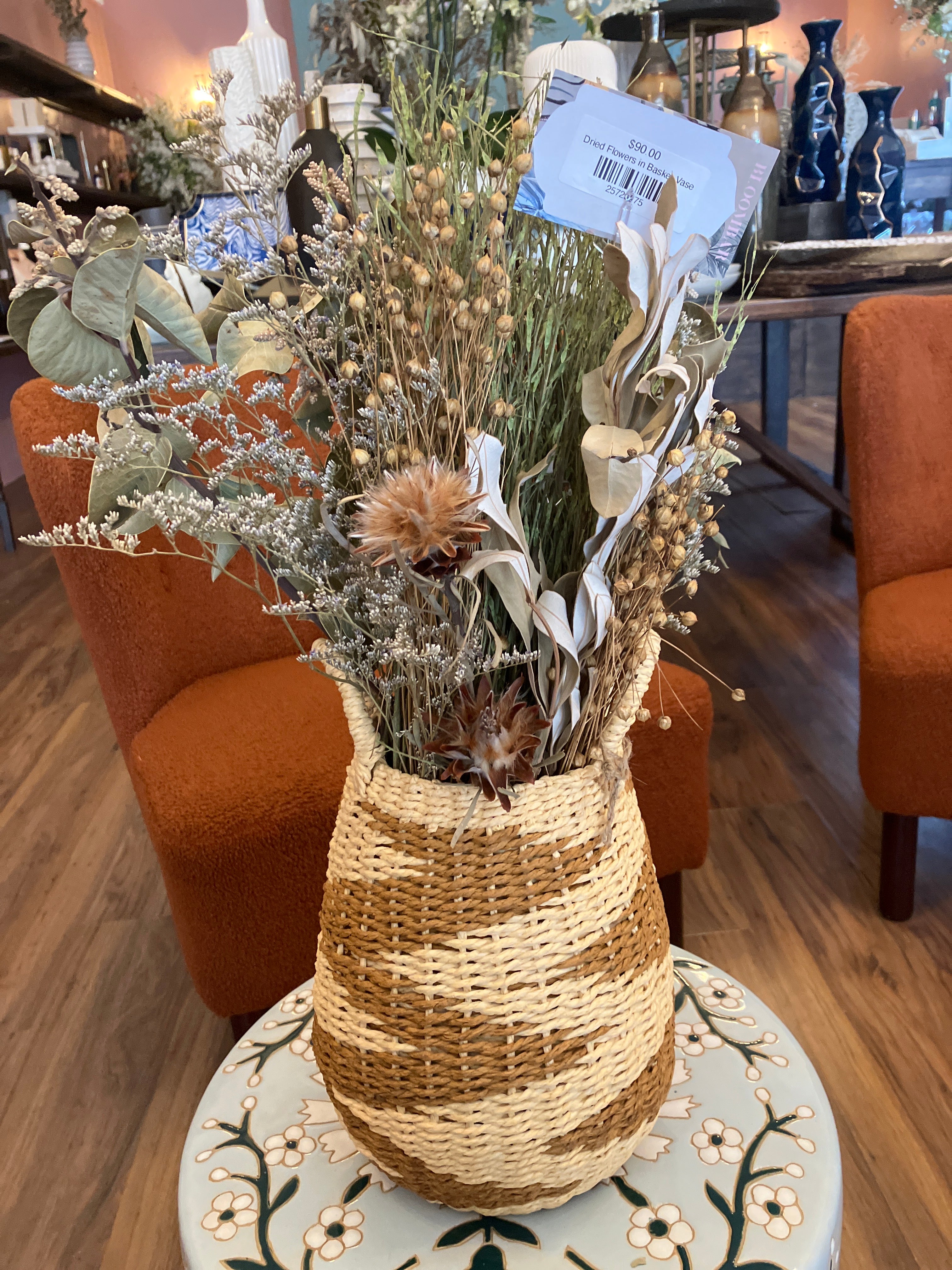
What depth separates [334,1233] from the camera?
0.60 m

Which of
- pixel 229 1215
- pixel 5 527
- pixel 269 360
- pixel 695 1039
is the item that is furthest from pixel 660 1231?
pixel 5 527

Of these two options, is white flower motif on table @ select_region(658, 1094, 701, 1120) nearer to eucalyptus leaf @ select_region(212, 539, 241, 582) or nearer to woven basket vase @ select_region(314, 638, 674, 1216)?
woven basket vase @ select_region(314, 638, 674, 1216)

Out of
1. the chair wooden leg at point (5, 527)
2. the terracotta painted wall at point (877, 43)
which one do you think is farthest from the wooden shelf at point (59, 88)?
the terracotta painted wall at point (877, 43)

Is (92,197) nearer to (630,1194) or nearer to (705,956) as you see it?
(705,956)

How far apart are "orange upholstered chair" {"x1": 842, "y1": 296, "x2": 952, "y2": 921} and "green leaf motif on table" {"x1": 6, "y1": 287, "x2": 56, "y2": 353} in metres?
1.14

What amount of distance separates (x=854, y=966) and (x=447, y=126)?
1.31m

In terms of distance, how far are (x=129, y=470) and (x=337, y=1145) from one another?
18.4 inches

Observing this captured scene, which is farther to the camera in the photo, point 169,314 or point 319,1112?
point 319,1112

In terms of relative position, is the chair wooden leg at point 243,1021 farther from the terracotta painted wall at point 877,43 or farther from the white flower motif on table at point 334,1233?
the terracotta painted wall at point 877,43

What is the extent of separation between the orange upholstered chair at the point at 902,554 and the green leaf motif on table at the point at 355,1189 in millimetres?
974

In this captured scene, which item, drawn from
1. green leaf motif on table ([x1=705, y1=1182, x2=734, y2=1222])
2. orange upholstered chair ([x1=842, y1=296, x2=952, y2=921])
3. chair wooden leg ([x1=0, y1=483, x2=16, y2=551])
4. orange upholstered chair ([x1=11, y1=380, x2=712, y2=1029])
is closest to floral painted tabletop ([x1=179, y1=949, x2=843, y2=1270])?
green leaf motif on table ([x1=705, y1=1182, x2=734, y2=1222])

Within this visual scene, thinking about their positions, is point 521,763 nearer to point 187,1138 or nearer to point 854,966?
point 187,1138

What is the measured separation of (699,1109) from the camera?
0.67 meters

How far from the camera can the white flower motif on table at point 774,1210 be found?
0.58 m
